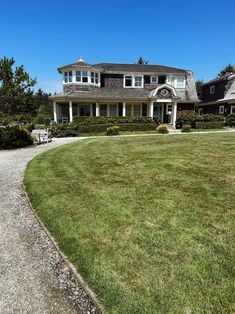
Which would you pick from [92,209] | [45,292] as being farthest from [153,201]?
[45,292]

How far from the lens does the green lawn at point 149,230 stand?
2832 millimetres

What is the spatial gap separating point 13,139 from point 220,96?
29.1m

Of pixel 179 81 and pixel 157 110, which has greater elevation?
pixel 179 81

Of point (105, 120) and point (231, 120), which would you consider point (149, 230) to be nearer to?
point (105, 120)

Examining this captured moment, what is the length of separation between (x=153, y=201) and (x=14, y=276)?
2.97 meters

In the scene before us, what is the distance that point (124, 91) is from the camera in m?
30.8

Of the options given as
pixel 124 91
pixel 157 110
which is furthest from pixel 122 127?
pixel 157 110

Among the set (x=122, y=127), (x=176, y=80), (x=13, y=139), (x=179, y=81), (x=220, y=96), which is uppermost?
(x=176, y=80)

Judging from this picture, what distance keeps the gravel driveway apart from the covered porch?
24978 mm

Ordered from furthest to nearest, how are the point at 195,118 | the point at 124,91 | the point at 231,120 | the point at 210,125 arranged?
the point at 124,91
the point at 231,120
the point at 195,118
the point at 210,125

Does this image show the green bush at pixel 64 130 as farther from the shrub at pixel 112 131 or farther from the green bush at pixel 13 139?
the green bush at pixel 13 139

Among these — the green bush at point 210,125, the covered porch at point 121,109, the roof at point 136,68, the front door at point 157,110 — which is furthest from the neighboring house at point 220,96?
the front door at point 157,110

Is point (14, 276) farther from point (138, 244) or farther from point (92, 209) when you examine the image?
point (92, 209)

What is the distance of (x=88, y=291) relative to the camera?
2980mm
